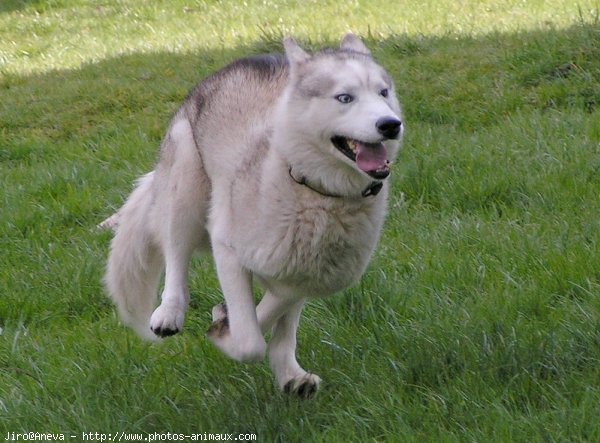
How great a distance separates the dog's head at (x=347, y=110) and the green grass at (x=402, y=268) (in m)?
0.92

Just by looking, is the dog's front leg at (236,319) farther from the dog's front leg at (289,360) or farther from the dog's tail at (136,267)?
the dog's tail at (136,267)

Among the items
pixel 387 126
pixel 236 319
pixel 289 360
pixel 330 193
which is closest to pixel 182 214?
pixel 236 319

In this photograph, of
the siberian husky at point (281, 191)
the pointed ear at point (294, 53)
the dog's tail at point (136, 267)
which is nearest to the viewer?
the siberian husky at point (281, 191)

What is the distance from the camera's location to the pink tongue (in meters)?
4.06

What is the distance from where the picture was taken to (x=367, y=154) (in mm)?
4102

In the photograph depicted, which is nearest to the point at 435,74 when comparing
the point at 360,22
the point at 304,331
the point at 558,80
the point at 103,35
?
the point at 558,80

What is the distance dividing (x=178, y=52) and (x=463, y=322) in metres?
7.42

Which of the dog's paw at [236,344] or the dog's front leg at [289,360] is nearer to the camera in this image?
the dog's paw at [236,344]

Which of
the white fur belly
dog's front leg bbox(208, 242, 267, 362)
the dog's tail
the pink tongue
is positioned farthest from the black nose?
the dog's tail

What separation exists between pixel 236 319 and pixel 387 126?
1.06m

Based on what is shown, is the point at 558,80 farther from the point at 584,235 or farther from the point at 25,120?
the point at 25,120

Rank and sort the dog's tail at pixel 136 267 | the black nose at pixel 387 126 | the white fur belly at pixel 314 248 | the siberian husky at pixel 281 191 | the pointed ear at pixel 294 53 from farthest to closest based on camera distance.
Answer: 1. the dog's tail at pixel 136 267
2. the pointed ear at pixel 294 53
3. the white fur belly at pixel 314 248
4. the siberian husky at pixel 281 191
5. the black nose at pixel 387 126

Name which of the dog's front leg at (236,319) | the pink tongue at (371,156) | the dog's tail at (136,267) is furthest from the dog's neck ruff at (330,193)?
the dog's tail at (136,267)

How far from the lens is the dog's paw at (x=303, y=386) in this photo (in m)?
4.49
